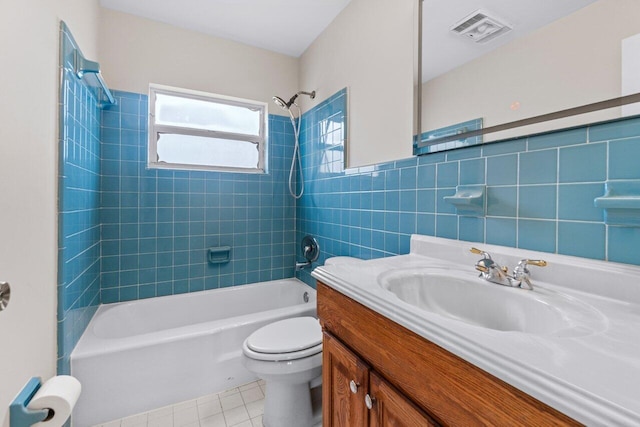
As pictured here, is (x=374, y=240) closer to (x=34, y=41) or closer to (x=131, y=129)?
(x=34, y=41)

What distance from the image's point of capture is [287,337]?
4.45 feet

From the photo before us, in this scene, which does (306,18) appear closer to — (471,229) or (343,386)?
(471,229)

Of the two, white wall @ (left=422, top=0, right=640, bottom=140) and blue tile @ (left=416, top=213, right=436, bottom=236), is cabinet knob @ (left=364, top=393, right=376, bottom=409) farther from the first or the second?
white wall @ (left=422, top=0, right=640, bottom=140)

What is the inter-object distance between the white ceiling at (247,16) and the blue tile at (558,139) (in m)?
1.55

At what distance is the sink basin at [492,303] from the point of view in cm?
61

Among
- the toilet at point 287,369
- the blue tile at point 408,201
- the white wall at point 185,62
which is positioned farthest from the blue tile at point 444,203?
the white wall at point 185,62

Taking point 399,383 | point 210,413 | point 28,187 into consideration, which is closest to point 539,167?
point 399,383

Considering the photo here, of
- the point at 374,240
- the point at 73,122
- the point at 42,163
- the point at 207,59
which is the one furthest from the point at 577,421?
the point at 207,59

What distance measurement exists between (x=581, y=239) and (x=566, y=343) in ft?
1.64

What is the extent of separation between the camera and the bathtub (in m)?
1.33

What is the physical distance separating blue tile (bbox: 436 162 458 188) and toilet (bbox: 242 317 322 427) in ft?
3.04

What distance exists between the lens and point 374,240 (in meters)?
1.57

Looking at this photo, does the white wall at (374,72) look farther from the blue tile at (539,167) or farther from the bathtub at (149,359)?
the bathtub at (149,359)

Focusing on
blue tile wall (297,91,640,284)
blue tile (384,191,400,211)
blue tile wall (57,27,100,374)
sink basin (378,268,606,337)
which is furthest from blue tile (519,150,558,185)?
blue tile wall (57,27,100,374)
